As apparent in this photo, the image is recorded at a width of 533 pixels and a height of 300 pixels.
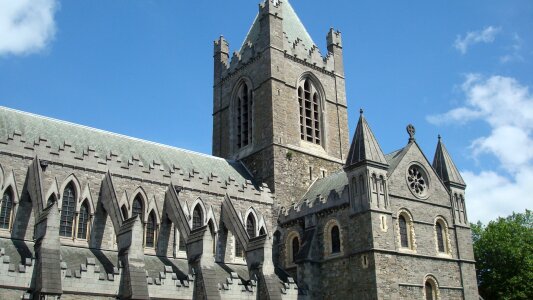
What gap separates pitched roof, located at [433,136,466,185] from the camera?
35.4m

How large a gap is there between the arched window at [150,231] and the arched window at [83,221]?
319 centimetres

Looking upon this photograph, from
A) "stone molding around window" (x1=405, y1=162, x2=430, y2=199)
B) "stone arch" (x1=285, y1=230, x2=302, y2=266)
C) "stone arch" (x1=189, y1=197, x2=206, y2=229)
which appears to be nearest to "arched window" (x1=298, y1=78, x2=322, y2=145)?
"stone arch" (x1=285, y1=230, x2=302, y2=266)

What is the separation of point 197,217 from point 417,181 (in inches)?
488

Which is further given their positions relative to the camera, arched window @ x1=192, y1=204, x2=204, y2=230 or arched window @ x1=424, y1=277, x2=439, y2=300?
arched window @ x1=192, y1=204, x2=204, y2=230

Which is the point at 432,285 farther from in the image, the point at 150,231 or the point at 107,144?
the point at 107,144

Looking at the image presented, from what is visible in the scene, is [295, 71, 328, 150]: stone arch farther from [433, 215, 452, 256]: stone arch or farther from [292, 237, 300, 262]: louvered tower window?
[433, 215, 452, 256]: stone arch

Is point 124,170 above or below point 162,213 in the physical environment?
above

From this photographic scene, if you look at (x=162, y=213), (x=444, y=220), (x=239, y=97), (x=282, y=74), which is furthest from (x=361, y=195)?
(x=239, y=97)

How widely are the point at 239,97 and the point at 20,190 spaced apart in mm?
19832

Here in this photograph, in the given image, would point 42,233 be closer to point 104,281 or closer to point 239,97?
point 104,281

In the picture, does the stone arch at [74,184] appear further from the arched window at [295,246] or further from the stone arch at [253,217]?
the arched window at [295,246]

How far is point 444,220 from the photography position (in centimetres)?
3384

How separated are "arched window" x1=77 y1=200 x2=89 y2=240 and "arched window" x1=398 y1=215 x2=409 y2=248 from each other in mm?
15935

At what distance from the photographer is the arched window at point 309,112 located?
41781 mm
